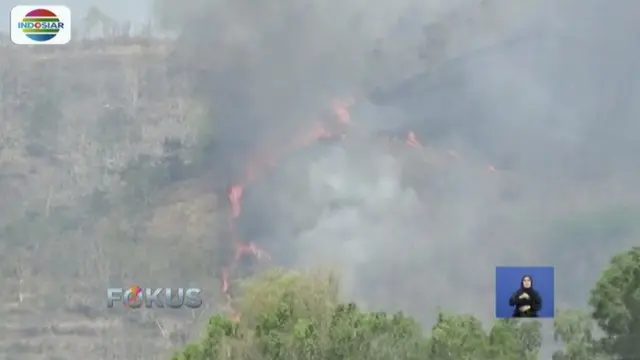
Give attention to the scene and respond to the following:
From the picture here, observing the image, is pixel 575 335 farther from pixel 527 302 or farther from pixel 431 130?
pixel 431 130

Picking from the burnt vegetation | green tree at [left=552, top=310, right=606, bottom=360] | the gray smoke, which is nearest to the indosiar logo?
the burnt vegetation

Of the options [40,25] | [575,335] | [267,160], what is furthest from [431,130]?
[40,25]

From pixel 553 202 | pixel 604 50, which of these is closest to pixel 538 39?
pixel 604 50

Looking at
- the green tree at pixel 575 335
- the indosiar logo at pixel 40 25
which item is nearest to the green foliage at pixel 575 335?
the green tree at pixel 575 335

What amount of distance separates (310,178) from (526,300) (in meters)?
0.82

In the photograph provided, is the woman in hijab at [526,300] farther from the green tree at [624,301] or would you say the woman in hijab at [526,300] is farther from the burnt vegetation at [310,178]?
the green tree at [624,301]

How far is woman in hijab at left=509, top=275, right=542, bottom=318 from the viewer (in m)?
3.34

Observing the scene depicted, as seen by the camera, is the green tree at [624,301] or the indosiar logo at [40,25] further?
the green tree at [624,301]

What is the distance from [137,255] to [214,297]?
287 mm

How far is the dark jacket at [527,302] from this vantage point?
11.0 feet

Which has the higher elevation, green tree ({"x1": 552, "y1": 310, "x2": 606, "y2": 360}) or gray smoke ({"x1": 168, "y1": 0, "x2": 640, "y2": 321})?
gray smoke ({"x1": 168, "y1": 0, "x2": 640, "y2": 321})

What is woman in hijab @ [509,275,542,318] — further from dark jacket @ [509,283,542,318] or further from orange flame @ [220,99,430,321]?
orange flame @ [220,99,430,321]

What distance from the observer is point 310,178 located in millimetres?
3326

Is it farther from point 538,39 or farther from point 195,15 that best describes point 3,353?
point 538,39
